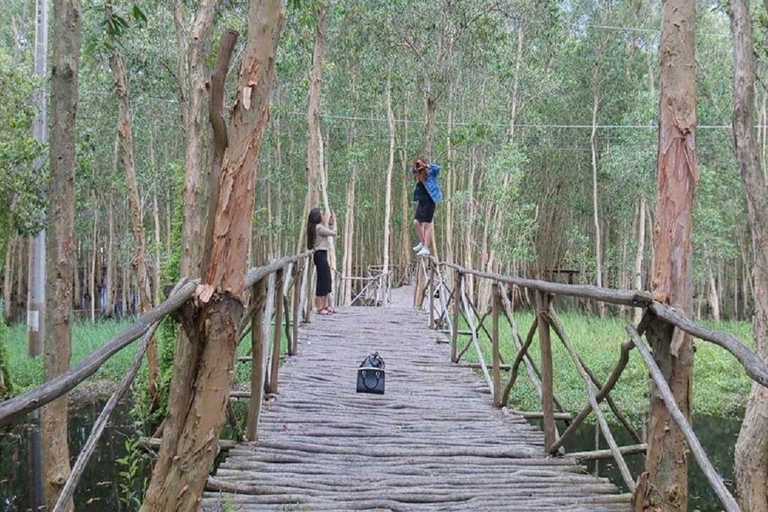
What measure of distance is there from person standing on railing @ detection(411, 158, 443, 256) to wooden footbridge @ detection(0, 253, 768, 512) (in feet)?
9.37

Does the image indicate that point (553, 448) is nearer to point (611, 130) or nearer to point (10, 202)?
point (10, 202)

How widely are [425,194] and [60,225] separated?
17.5 ft

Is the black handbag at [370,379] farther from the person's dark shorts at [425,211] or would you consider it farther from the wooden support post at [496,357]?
the person's dark shorts at [425,211]

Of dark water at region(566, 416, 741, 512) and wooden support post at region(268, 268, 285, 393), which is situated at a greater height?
wooden support post at region(268, 268, 285, 393)

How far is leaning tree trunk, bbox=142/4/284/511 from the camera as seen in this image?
232cm

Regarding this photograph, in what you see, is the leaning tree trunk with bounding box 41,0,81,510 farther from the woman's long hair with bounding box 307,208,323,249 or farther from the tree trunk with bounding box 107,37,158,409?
the woman's long hair with bounding box 307,208,323,249

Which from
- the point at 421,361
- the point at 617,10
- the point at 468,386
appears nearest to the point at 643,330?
the point at 468,386

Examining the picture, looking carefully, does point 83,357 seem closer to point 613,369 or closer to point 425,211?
point 425,211

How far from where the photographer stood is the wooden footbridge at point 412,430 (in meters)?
2.21

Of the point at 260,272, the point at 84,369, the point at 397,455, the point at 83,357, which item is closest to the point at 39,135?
the point at 83,357

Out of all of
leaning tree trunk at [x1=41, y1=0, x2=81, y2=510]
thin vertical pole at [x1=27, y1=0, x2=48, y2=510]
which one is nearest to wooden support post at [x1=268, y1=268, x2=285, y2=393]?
leaning tree trunk at [x1=41, y1=0, x2=81, y2=510]

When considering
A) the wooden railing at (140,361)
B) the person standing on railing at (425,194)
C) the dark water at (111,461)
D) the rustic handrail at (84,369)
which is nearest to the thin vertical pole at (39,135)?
the dark water at (111,461)

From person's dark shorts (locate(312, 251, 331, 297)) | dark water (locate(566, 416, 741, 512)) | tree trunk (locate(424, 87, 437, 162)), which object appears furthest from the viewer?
tree trunk (locate(424, 87, 437, 162))

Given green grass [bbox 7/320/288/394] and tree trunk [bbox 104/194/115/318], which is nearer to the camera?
green grass [bbox 7/320/288/394]
